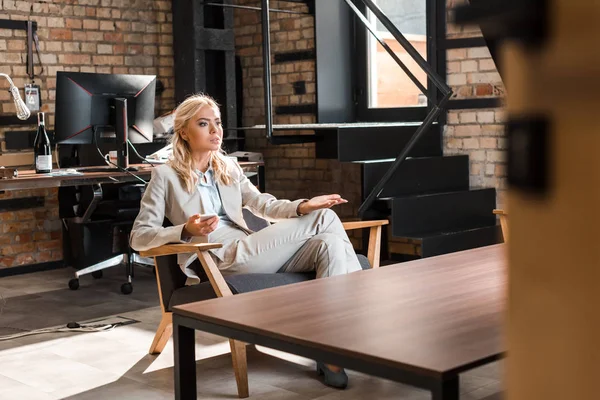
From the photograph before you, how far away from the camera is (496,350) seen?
1.46 m

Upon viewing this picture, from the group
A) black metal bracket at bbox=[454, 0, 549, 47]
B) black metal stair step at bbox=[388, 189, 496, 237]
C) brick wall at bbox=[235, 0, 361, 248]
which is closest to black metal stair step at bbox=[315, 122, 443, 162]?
black metal stair step at bbox=[388, 189, 496, 237]

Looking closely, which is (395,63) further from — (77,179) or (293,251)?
(293,251)

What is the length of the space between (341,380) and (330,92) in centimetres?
368

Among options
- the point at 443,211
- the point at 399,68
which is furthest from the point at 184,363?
the point at 399,68

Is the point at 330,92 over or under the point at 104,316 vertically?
over

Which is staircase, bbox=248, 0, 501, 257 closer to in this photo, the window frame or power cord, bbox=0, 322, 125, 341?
the window frame

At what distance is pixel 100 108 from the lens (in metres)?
4.71

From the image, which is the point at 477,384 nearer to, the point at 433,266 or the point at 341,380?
the point at 341,380

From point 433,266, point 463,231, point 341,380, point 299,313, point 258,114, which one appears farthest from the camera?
point 258,114

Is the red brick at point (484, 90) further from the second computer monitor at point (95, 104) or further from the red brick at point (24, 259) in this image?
the red brick at point (24, 259)

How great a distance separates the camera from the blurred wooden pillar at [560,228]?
24cm

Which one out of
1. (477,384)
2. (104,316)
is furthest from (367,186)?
(477,384)

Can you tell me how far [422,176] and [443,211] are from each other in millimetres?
318

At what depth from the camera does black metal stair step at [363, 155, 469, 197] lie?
5.18m
